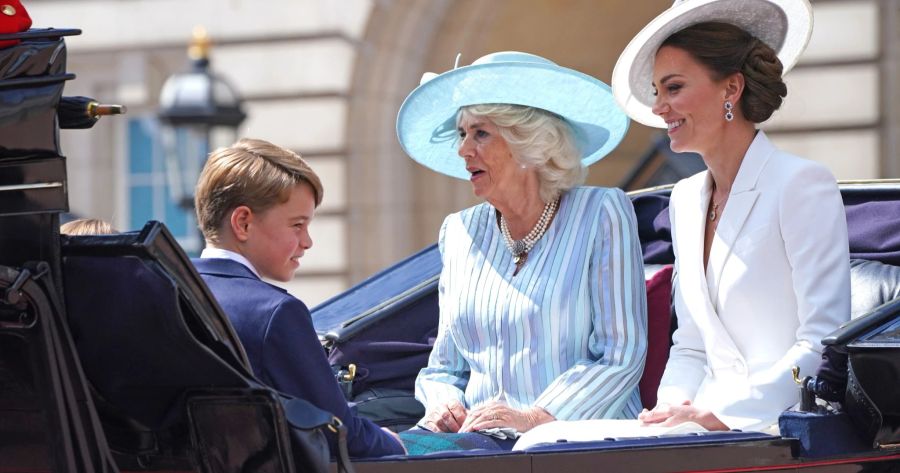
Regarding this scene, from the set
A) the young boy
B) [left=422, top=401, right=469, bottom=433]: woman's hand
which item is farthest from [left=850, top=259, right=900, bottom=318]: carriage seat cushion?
the young boy

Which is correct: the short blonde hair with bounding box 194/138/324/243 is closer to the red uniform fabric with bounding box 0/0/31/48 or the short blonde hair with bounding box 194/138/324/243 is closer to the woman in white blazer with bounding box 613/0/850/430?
the red uniform fabric with bounding box 0/0/31/48

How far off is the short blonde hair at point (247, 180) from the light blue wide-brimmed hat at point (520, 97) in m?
0.82

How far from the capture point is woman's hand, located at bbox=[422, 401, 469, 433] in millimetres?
3275

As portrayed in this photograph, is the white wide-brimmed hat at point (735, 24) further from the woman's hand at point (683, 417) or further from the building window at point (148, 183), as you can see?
the building window at point (148, 183)

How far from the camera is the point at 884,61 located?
8586 millimetres

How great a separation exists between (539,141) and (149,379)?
4.52 ft

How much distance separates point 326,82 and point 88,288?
24.4ft

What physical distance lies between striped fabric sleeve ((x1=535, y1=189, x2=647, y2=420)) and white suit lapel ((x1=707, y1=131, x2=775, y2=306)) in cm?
23

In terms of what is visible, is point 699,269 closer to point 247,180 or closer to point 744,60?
point 744,60

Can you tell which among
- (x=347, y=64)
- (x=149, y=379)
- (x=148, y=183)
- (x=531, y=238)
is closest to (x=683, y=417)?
(x=531, y=238)

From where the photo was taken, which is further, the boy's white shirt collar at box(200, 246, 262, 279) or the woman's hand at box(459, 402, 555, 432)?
the woman's hand at box(459, 402, 555, 432)

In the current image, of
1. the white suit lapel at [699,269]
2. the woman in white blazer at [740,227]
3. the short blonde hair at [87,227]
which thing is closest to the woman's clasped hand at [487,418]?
the woman in white blazer at [740,227]

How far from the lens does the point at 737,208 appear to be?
3.06m

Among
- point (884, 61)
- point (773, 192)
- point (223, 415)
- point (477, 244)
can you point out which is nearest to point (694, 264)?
point (773, 192)
